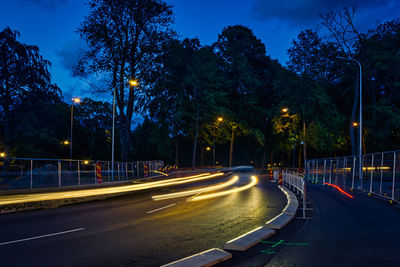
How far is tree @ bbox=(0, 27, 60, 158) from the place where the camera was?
4238 centimetres

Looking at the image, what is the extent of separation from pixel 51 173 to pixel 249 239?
17.7 metres

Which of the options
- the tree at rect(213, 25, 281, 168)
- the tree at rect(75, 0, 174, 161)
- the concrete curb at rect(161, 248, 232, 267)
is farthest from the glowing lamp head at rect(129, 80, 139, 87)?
the concrete curb at rect(161, 248, 232, 267)

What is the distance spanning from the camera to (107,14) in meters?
34.2

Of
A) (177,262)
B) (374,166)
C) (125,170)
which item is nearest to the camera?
(177,262)

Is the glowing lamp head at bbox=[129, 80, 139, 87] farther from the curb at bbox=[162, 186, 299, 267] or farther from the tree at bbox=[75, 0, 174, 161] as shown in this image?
the curb at bbox=[162, 186, 299, 267]

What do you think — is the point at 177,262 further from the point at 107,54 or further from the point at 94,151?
the point at 94,151

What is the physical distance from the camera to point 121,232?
8789 mm

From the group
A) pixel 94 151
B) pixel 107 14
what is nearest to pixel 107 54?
pixel 107 14

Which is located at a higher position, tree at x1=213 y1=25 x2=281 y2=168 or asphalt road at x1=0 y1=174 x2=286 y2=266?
tree at x1=213 y1=25 x2=281 y2=168

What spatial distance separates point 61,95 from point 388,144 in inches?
1983

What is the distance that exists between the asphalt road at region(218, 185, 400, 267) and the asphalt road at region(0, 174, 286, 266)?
1138 millimetres

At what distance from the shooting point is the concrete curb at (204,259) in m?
5.80

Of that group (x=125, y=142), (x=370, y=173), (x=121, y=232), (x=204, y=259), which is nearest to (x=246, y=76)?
(x=125, y=142)

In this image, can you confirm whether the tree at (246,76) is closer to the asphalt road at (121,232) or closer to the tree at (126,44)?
the tree at (126,44)
